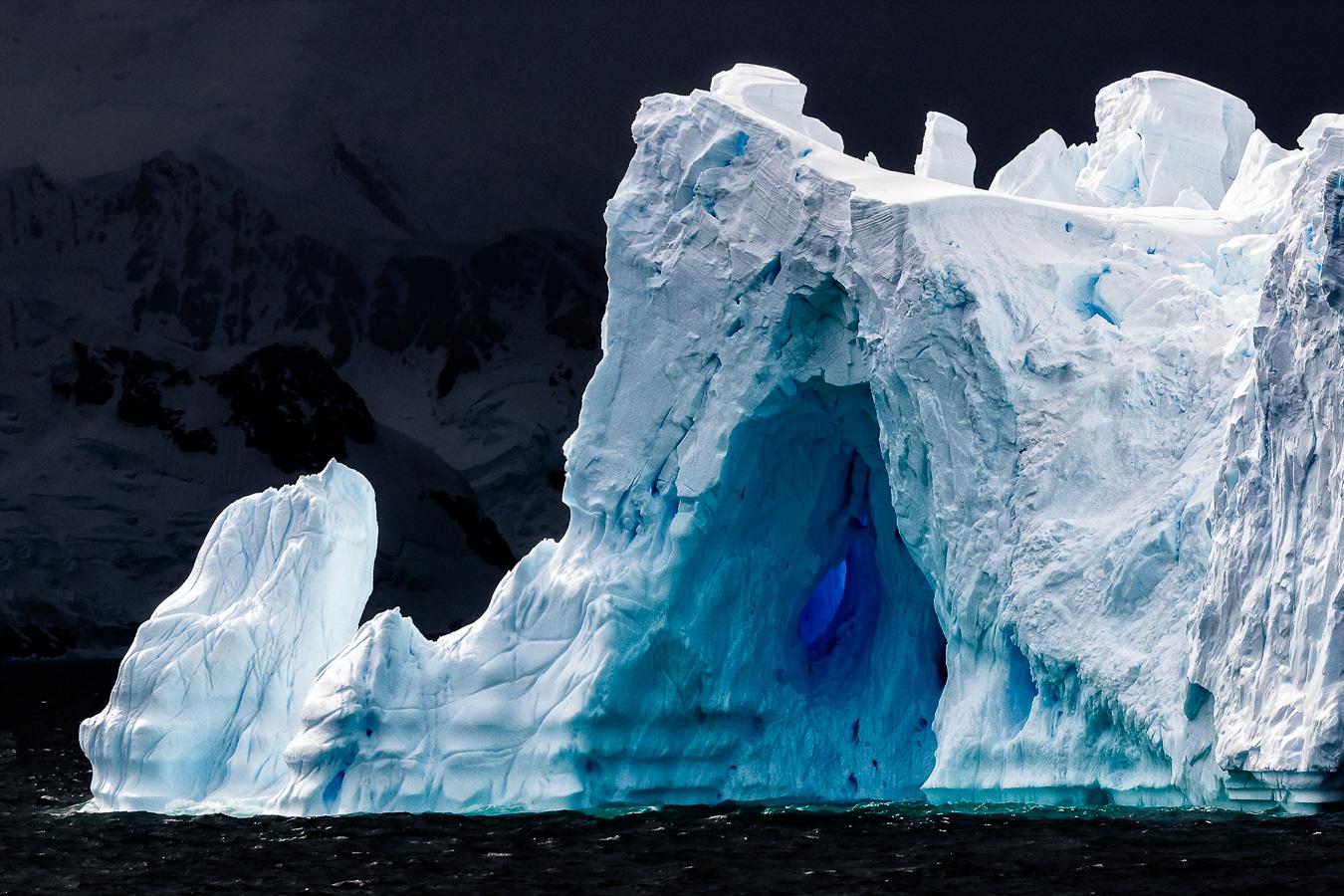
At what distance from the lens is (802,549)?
22359mm

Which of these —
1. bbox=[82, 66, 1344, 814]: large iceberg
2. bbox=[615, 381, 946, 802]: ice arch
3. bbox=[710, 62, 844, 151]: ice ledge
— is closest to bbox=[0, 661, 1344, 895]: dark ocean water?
bbox=[82, 66, 1344, 814]: large iceberg

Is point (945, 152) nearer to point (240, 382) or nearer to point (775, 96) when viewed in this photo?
point (775, 96)

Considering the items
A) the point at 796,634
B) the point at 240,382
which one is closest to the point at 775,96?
the point at 796,634

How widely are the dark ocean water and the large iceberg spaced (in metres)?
0.97

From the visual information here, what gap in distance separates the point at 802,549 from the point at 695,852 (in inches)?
229

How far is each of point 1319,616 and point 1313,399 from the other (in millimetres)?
1949

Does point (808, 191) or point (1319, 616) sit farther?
point (808, 191)

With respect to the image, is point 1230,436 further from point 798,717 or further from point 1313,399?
point 798,717

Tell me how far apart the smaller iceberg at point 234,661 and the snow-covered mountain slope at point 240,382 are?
51.0m

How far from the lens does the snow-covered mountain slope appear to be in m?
77.2

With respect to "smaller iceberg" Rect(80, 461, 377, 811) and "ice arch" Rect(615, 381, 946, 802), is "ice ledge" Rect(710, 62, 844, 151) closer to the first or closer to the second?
"ice arch" Rect(615, 381, 946, 802)

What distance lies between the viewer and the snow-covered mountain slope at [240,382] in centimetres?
7719

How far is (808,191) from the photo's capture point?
21.5 meters

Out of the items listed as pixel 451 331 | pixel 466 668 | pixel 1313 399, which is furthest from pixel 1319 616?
pixel 451 331
